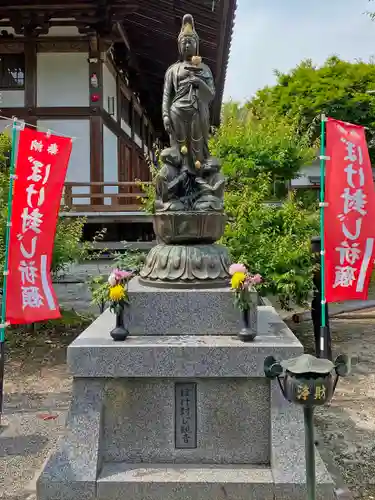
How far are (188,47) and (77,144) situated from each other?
8.88 meters

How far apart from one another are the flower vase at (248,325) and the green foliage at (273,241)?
3281mm

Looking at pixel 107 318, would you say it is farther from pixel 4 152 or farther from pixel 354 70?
pixel 354 70

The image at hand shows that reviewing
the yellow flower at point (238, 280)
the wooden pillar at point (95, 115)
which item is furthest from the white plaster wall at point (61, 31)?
the yellow flower at point (238, 280)

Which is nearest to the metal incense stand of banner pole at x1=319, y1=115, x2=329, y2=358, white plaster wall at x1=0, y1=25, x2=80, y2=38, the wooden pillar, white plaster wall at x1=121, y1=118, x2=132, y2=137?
banner pole at x1=319, y1=115, x2=329, y2=358

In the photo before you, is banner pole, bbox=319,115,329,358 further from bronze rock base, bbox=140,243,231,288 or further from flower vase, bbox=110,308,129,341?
flower vase, bbox=110,308,129,341

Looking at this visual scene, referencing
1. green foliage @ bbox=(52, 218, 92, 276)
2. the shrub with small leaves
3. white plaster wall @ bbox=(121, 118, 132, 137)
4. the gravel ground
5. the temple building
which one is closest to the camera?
the gravel ground

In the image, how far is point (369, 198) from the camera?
221 inches

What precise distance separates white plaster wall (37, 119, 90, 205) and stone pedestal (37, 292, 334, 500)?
9.71 meters

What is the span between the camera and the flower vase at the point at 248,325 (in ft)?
12.0

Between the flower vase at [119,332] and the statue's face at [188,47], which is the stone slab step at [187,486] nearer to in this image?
the flower vase at [119,332]

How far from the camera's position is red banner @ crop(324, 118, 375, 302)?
5605 mm

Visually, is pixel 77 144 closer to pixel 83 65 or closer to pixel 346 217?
pixel 83 65

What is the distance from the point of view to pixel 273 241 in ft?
25.0

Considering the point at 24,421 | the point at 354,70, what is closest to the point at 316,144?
the point at 24,421
